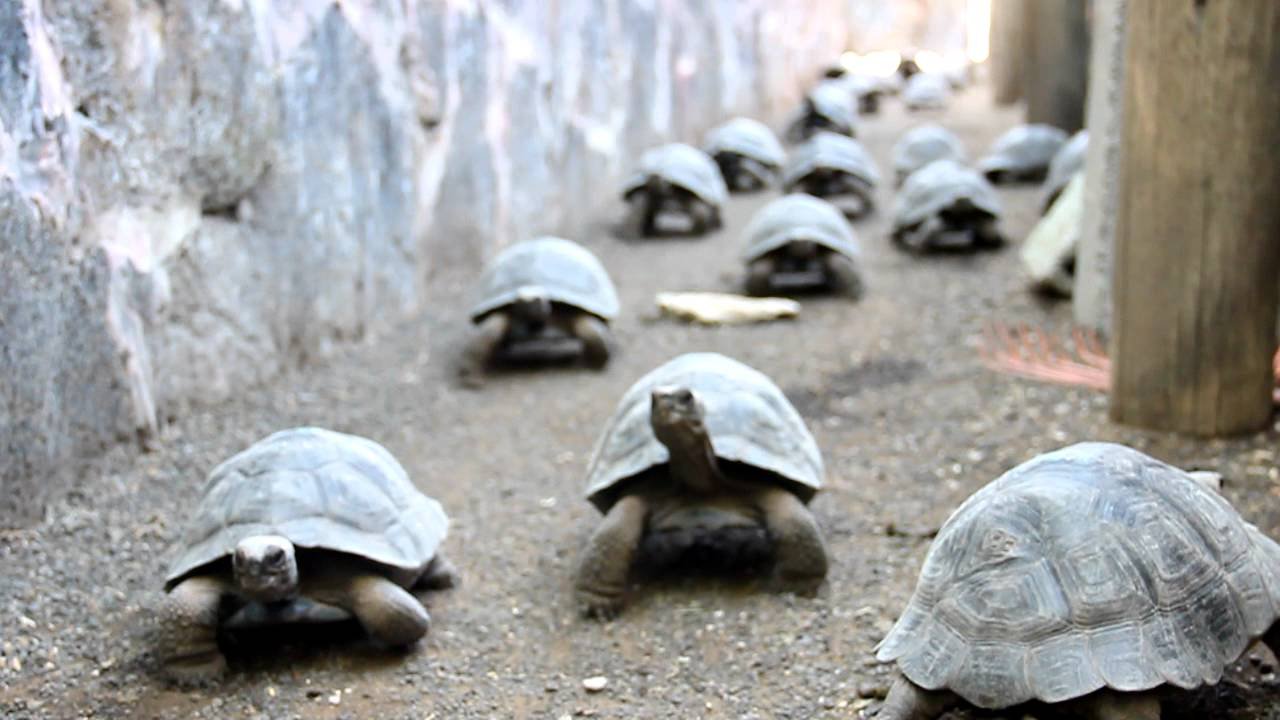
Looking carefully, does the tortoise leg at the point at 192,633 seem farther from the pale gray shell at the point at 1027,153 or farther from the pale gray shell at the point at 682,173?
the pale gray shell at the point at 1027,153

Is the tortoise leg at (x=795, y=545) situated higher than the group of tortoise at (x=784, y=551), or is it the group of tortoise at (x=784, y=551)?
the group of tortoise at (x=784, y=551)

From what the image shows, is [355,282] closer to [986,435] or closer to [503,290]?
[503,290]

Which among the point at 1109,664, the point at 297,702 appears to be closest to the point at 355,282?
the point at 297,702

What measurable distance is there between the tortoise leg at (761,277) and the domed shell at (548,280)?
51.9 inches

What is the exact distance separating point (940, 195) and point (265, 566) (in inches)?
228

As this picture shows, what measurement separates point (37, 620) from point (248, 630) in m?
0.52

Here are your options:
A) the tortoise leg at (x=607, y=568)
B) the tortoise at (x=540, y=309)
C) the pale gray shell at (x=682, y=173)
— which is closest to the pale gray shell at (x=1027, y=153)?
the pale gray shell at (x=682, y=173)

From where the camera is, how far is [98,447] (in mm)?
4211

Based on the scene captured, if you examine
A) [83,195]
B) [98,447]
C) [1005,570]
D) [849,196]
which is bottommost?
[849,196]

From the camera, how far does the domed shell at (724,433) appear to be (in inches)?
138

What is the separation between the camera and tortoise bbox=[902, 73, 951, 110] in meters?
16.5

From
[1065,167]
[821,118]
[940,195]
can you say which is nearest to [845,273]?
[940,195]

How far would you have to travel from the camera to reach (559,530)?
160 inches

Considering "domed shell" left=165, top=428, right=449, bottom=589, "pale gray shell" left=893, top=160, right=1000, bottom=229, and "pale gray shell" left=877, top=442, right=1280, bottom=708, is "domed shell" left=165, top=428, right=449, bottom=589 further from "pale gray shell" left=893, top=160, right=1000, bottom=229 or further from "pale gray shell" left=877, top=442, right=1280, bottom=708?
"pale gray shell" left=893, top=160, right=1000, bottom=229
